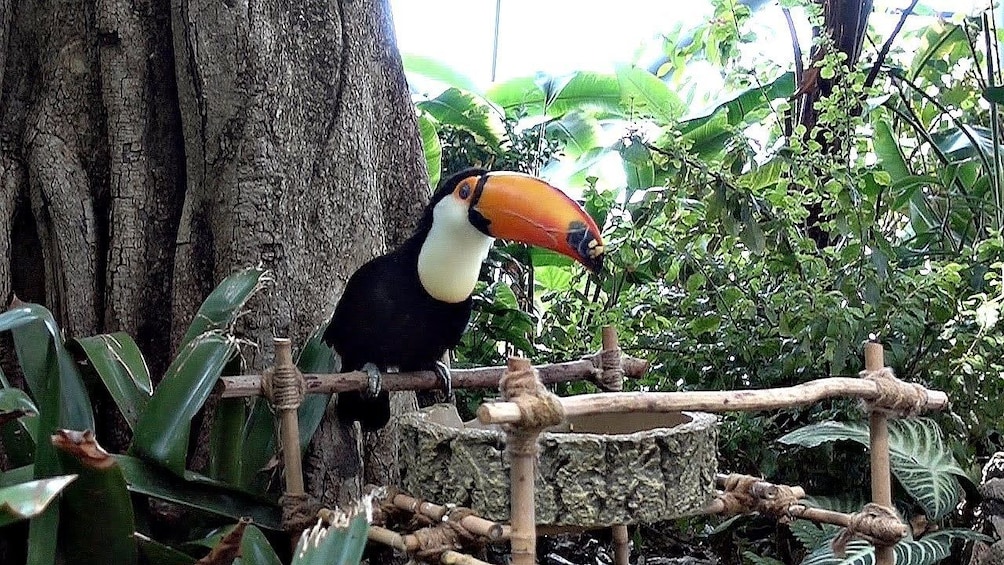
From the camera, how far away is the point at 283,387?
3.86 ft

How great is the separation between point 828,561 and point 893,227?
0.97 meters

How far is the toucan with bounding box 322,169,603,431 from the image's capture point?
4.17ft

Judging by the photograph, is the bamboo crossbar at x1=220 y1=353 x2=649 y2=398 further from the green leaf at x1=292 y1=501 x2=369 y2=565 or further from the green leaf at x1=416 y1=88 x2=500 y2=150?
the green leaf at x1=416 y1=88 x2=500 y2=150

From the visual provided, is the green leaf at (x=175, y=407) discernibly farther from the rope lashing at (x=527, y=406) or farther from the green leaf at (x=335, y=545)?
the rope lashing at (x=527, y=406)

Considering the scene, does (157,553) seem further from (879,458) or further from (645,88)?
(645,88)

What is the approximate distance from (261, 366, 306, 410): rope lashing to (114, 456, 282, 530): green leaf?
14cm

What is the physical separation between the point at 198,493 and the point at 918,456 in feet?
4.12

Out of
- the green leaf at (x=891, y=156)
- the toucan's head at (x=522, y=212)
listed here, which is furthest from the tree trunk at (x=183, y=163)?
the green leaf at (x=891, y=156)

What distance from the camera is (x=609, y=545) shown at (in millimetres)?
2111

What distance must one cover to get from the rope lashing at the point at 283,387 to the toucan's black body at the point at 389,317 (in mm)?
208

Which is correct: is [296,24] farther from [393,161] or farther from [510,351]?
[510,351]

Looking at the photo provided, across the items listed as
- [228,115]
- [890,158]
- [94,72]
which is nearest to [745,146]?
[890,158]

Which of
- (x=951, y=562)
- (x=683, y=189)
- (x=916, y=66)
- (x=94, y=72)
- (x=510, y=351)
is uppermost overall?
(x=916, y=66)

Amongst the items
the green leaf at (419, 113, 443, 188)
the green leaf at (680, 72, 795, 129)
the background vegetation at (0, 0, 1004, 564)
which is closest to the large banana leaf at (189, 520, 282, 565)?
the background vegetation at (0, 0, 1004, 564)
